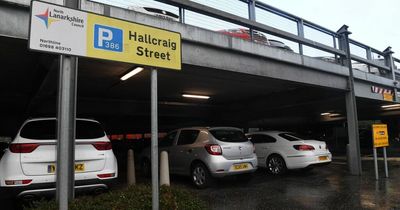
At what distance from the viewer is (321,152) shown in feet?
31.5

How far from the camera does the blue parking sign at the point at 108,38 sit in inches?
133

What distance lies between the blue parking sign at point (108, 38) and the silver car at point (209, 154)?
4491 mm

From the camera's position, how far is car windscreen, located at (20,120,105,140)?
16.9 feet

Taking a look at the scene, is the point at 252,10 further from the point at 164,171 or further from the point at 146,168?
the point at 146,168

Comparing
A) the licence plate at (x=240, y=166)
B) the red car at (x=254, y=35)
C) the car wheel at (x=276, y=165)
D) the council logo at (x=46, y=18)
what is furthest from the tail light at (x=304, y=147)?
the council logo at (x=46, y=18)

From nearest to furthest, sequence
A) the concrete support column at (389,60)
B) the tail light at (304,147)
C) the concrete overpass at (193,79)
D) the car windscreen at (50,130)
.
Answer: the car windscreen at (50,130), the concrete overpass at (193,79), the tail light at (304,147), the concrete support column at (389,60)

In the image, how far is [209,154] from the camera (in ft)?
24.5

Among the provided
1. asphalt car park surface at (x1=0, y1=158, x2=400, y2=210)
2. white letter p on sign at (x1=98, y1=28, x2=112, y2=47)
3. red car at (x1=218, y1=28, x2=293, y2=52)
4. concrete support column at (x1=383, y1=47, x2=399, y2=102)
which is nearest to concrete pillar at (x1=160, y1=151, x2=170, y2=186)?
asphalt car park surface at (x1=0, y1=158, x2=400, y2=210)

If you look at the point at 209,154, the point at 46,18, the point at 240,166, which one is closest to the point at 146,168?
the point at 209,154

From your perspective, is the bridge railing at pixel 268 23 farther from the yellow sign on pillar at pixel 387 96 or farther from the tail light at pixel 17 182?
the tail light at pixel 17 182

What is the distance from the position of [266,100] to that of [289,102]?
112cm

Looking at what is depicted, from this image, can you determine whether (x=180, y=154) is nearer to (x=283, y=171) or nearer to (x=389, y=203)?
(x=283, y=171)

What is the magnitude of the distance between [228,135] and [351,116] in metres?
4.79

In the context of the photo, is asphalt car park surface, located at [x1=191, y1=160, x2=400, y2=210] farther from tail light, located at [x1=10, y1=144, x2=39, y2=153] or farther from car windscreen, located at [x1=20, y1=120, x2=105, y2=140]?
tail light, located at [x1=10, y1=144, x2=39, y2=153]
